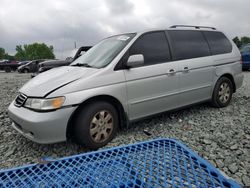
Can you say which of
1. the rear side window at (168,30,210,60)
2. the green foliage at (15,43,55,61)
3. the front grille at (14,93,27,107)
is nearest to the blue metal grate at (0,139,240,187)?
the front grille at (14,93,27,107)

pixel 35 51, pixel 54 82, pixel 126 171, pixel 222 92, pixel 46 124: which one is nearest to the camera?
pixel 126 171

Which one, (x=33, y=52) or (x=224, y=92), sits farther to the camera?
(x=33, y=52)

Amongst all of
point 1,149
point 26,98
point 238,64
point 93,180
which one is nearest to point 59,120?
point 26,98

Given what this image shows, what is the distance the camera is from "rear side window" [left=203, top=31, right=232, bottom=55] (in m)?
4.21

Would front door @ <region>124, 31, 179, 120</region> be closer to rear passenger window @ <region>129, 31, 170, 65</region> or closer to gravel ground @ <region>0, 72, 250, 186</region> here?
rear passenger window @ <region>129, 31, 170, 65</region>

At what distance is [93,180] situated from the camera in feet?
3.85

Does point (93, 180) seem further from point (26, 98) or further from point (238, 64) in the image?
point (238, 64)

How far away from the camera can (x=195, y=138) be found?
3.05 m

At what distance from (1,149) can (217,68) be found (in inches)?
162

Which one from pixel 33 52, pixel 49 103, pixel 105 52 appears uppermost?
pixel 33 52

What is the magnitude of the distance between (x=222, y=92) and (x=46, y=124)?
3609 mm

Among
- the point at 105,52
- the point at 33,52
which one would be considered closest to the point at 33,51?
the point at 33,52

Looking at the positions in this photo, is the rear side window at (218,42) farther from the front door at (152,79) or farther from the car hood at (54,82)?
the car hood at (54,82)

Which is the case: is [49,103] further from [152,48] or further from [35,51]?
[35,51]
